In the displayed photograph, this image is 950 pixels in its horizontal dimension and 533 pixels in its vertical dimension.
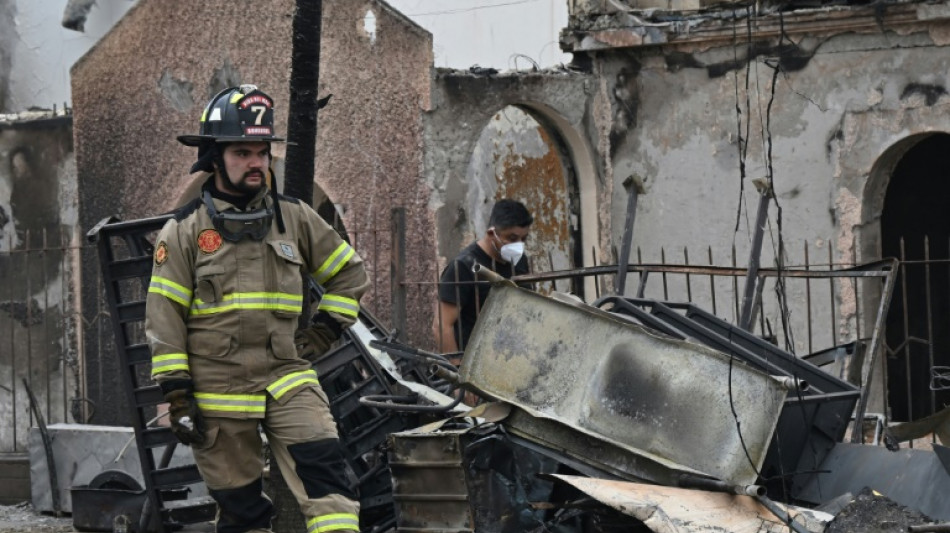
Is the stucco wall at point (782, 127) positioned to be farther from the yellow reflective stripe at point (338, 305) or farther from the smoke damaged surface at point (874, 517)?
the smoke damaged surface at point (874, 517)

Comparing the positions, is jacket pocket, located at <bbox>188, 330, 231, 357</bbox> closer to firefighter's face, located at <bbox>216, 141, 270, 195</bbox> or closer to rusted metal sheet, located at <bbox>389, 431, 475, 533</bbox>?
firefighter's face, located at <bbox>216, 141, 270, 195</bbox>

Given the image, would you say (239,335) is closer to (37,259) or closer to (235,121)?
(235,121)

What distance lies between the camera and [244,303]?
6.40 meters

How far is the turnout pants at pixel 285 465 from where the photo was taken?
626 cm

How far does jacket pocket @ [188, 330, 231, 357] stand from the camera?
20.9 ft

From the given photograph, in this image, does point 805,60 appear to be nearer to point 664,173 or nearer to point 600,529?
point 664,173

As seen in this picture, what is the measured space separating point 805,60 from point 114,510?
576cm

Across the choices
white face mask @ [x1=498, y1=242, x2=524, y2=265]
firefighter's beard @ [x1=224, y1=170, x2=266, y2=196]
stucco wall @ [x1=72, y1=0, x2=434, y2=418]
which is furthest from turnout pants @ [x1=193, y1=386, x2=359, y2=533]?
stucco wall @ [x1=72, y1=0, x2=434, y2=418]

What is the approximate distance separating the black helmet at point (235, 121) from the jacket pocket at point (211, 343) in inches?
29.8

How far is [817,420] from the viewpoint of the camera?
271 inches

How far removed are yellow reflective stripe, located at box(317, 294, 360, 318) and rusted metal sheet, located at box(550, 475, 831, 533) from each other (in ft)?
3.90

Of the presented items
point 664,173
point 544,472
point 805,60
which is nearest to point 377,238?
point 664,173

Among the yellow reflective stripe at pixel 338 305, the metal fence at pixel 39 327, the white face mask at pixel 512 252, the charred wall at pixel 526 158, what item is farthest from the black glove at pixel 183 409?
the metal fence at pixel 39 327

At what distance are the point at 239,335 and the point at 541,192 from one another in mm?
6659
